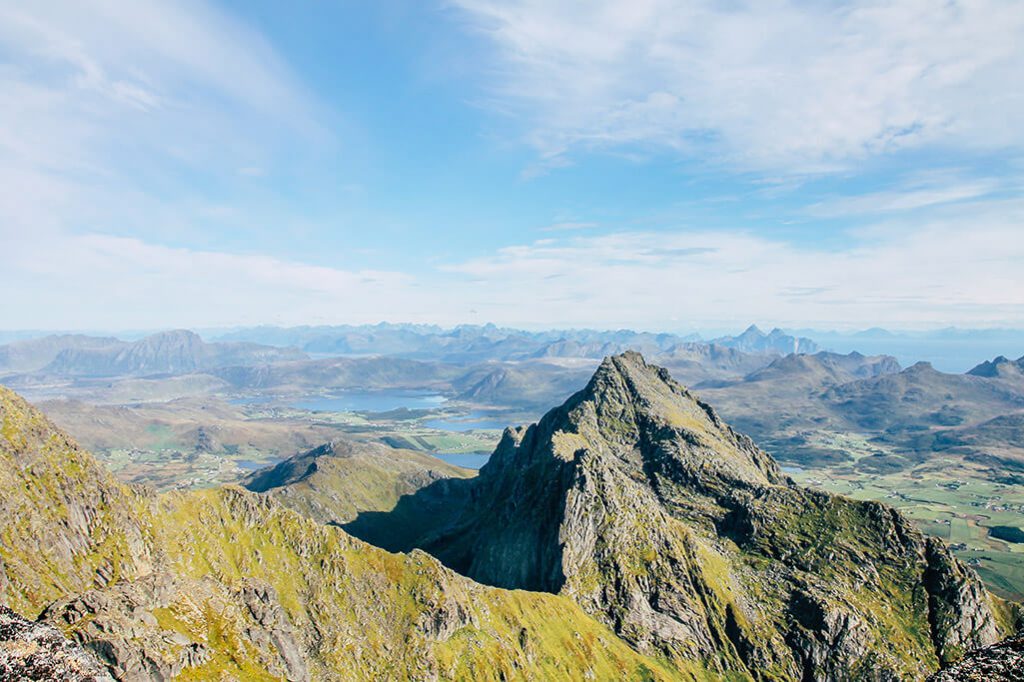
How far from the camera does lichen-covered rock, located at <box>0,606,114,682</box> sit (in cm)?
2847

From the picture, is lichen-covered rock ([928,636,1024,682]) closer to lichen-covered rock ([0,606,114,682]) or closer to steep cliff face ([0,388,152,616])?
lichen-covered rock ([0,606,114,682])

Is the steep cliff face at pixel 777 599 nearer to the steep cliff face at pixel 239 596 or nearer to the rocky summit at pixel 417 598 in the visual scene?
the rocky summit at pixel 417 598

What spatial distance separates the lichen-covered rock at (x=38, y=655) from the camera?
93.4 ft

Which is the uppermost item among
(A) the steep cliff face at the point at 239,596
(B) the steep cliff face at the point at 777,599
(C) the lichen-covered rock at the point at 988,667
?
(C) the lichen-covered rock at the point at 988,667

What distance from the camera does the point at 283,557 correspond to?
482 feet

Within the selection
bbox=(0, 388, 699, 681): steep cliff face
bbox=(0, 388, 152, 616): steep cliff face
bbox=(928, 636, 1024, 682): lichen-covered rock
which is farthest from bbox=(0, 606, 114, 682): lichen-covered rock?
bbox=(0, 388, 152, 616): steep cliff face

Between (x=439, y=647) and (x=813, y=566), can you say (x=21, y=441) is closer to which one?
(x=439, y=647)

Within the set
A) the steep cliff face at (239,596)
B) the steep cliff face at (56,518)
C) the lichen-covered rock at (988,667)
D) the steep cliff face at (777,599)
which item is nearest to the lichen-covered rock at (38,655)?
the lichen-covered rock at (988,667)

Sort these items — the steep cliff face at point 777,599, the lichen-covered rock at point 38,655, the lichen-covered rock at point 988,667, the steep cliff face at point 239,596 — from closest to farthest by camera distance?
the lichen-covered rock at point 38,655, the lichen-covered rock at point 988,667, the steep cliff face at point 239,596, the steep cliff face at point 777,599

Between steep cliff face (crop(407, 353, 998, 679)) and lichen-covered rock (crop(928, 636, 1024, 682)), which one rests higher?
lichen-covered rock (crop(928, 636, 1024, 682))

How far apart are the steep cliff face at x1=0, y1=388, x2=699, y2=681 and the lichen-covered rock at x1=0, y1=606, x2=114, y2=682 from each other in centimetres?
6890

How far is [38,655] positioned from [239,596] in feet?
360

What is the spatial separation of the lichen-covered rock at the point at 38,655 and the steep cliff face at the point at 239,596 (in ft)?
226

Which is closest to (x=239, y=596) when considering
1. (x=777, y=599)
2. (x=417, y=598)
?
(x=417, y=598)
